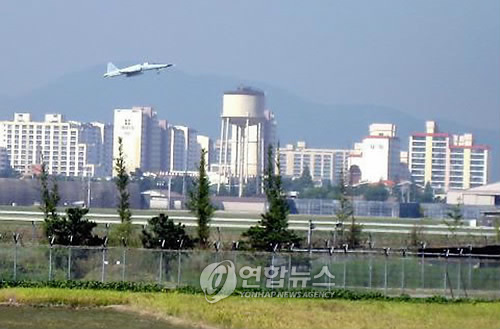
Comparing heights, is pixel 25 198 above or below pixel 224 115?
below

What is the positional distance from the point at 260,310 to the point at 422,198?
143m

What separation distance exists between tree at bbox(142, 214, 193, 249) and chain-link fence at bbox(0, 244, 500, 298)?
190 inches

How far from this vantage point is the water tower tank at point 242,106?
17162 cm

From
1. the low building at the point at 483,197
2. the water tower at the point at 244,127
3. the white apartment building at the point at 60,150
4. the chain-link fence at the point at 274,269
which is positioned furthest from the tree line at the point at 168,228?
the white apartment building at the point at 60,150

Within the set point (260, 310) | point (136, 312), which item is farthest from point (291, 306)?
point (136, 312)

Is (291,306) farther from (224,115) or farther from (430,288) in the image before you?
(224,115)

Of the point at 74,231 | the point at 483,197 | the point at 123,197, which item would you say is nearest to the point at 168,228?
the point at 74,231

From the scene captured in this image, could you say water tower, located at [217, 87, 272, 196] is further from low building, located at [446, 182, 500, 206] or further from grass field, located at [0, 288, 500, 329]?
grass field, located at [0, 288, 500, 329]

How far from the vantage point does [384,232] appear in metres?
57.7

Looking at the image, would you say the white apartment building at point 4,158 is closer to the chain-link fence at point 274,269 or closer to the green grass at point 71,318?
the chain-link fence at point 274,269

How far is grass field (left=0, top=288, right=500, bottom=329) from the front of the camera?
26.3 meters

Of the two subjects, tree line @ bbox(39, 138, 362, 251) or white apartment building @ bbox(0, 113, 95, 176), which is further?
white apartment building @ bbox(0, 113, 95, 176)

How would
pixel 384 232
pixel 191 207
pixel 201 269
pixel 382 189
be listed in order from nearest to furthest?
pixel 201 269, pixel 191 207, pixel 384 232, pixel 382 189

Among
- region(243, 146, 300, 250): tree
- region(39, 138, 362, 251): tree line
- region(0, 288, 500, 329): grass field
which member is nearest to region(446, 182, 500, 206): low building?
region(39, 138, 362, 251): tree line
